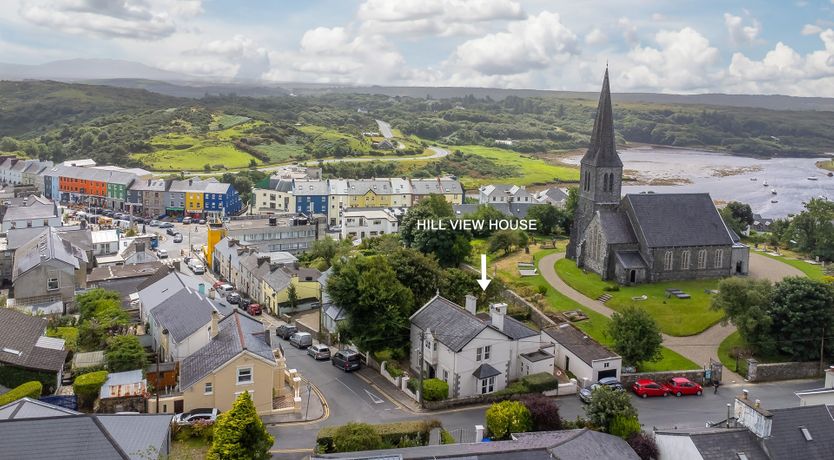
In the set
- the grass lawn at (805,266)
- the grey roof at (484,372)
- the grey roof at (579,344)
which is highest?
the grass lawn at (805,266)

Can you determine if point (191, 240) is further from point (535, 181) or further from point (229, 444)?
point (535, 181)

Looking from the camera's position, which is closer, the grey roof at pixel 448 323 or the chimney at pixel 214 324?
the chimney at pixel 214 324

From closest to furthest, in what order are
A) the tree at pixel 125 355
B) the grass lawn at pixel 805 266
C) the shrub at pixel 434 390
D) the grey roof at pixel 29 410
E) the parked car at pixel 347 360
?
1. the grey roof at pixel 29 410
2. the tree at pixel 125 355
3. the shrub at pixel 434 390
4. the parked car at pixel 347 360
5. the grass lawn at pixel 805 266

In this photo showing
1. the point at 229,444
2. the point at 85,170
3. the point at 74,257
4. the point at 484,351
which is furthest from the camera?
the point at 85,170

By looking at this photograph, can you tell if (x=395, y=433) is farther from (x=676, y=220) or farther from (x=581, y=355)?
(x=676, y=220)

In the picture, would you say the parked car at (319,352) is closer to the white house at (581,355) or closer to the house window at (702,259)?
the white house at (581,355)

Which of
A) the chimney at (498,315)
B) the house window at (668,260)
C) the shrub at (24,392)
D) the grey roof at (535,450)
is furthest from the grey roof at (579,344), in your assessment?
the shrub at (24,392)

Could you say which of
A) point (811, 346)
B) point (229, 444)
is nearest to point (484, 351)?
point (229, 444)
